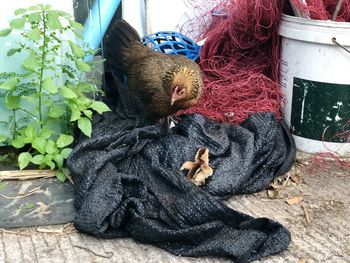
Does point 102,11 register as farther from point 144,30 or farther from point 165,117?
point 165,117

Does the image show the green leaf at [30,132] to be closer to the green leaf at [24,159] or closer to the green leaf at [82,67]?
the green leaf at [24,159]

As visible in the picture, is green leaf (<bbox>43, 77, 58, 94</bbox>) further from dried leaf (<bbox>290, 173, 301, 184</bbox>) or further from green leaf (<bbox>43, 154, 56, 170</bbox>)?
dried leaf (<bbox>290, 173, 301, 184</bbox>)

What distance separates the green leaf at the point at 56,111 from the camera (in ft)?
11.3

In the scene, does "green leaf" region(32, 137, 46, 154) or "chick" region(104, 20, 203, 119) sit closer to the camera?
"green leaf" region(32, 137, 46, 154)

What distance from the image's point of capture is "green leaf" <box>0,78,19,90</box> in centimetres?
327

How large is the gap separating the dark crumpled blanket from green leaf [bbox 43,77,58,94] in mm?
364

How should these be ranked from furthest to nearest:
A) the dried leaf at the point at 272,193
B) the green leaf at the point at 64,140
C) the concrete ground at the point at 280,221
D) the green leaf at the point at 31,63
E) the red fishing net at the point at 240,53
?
the red fishing net at the point at 240,53, the green leaf at the point at 64,140, the dried leaf at the point at 272,193, the green leaf at the point at 31,63, the concrete ground at the point at 280,221

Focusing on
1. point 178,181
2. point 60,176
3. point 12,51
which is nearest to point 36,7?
point 12,51

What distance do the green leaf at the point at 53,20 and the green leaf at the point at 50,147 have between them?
28.3 inches

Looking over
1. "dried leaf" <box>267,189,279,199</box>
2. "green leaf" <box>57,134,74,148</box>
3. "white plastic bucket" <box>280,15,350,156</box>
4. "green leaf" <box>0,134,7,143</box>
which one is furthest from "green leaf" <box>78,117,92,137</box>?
"white plastic bucket" <box>280,15,350,156</box>

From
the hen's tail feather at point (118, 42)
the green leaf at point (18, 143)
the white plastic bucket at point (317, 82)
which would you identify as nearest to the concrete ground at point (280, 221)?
the white plastic bucket at point (317, 82)

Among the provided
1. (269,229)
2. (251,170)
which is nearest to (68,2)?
(251,170)

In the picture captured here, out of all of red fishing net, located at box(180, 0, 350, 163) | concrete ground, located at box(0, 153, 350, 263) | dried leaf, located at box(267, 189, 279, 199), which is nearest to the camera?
concrete ground, located at box(0, 153, 350, 263)

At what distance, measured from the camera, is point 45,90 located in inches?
137
